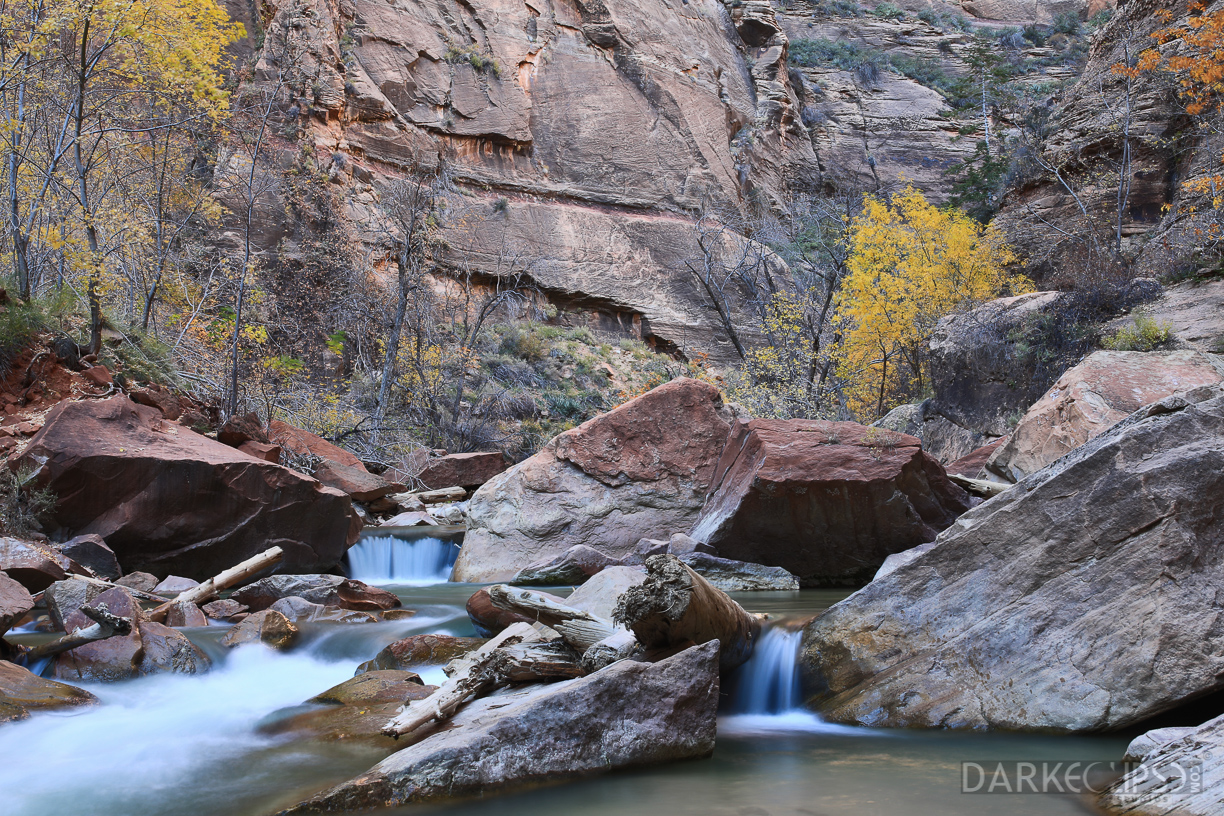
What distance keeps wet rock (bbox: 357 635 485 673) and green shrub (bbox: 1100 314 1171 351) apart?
10033mm

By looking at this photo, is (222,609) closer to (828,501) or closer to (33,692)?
(33,692)

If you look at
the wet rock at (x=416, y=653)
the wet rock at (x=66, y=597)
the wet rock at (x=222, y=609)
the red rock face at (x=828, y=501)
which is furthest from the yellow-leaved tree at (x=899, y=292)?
the wet rock at (x=66, y=597)

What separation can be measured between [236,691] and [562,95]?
3211 cm

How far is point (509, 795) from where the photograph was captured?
12.1ft

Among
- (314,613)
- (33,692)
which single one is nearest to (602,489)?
(314,613)

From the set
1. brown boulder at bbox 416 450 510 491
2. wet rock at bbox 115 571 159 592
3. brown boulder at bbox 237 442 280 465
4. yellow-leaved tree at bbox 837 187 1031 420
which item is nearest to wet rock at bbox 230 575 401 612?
wet rock at bbox 115 571 159 592

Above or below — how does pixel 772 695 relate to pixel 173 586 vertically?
below

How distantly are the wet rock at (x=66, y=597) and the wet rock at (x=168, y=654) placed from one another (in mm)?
660

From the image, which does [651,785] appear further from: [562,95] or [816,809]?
[562,95]

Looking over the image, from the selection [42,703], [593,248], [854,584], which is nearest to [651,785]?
[42,703]

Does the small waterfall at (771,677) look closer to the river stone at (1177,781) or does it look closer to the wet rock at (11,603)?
the river stone at (1177,781)

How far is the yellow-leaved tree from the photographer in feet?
62.7

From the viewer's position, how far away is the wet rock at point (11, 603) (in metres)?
5.14

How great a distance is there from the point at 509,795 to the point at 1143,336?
1089 centimetres
